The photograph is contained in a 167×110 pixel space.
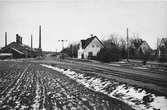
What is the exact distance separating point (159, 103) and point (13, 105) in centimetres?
641

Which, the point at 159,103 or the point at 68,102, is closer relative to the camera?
the point at 159,103

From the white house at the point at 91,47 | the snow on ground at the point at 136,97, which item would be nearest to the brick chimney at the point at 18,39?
the white house at the point at 91,47

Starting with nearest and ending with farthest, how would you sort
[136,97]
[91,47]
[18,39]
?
1. [136,97]
2. [91,47]
3. [18,39]

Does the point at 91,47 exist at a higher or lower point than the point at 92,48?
higher

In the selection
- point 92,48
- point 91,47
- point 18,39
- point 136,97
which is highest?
point 18,39

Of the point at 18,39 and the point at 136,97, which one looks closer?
the point at 136,97

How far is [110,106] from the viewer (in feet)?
22.4

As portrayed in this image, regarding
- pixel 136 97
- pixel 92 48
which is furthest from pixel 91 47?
pixel 136 97

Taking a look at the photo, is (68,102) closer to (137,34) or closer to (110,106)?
(110,106)

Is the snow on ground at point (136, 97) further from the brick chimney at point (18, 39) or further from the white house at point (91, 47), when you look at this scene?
the brick chimney at point (18, 39)

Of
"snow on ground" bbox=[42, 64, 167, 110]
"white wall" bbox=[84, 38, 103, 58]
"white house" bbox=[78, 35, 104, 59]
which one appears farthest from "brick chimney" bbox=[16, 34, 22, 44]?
"snow on ground" bbox=[42, 64, 167, 110]

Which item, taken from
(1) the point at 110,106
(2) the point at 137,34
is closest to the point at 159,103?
(1) the point at 110,106

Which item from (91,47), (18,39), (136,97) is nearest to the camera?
(136,97)

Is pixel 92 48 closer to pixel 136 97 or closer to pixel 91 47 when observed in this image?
pixel 91 47
